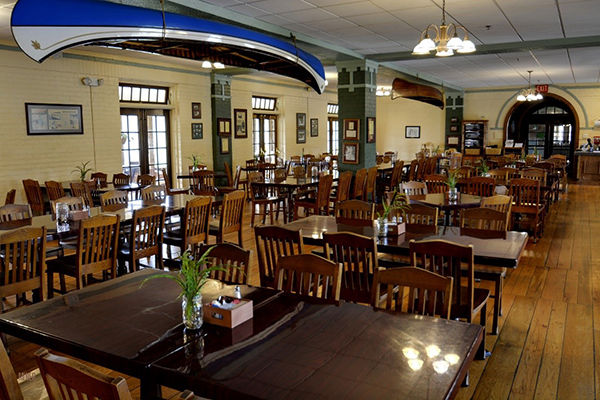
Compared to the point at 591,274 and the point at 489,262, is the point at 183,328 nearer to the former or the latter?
the point at 489,262

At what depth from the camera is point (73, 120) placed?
29.5 feet

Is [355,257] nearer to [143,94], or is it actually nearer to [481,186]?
[481,186]

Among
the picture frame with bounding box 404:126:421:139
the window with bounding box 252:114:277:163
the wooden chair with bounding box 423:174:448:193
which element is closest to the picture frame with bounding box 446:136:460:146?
the picture frame with bounding box 404:126:421:139

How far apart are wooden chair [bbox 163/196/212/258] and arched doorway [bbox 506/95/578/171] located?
14.6 m

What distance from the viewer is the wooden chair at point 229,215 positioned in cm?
527

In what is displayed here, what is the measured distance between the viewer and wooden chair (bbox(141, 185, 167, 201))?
5.95m

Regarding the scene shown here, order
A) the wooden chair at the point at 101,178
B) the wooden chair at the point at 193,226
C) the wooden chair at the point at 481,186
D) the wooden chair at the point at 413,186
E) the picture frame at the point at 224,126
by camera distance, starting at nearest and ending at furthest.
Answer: the wooden chair at the point at 193,226, the wooden chair at the point at 413,186, the wooden chair at the point at 481,186, the wooden chair at the point at 101,178, the picture frame at the point at 224,126

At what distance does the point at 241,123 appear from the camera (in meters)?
13.0

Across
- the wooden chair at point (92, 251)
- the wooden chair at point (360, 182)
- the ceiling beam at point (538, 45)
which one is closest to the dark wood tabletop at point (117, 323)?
A: the wooden chair at point (92, 251)

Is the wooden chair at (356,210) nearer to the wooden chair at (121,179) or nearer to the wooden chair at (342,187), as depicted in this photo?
the wooden chair at (342,187)

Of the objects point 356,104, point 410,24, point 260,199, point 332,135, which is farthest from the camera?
point 332,135

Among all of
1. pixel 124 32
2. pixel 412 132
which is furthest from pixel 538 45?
pixel 412 132

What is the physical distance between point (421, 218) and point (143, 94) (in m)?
7.64

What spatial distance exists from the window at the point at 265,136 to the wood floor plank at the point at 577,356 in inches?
398
